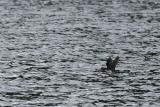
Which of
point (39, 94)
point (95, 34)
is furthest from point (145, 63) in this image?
point (95, 34)

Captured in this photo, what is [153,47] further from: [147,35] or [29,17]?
[29,17]

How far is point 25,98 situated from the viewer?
4069cm

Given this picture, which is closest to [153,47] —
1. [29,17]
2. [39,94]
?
[39,94]

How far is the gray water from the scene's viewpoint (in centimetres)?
4158

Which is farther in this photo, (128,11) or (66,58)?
(128,11)

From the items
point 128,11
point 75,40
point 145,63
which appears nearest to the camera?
point 145,63

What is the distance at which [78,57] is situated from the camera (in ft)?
190

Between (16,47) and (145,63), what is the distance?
17.3m

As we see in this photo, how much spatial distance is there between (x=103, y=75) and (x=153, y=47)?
55.3 ft

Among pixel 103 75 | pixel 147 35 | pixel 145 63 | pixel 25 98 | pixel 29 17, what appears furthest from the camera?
pixel 29 17

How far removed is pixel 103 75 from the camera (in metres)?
49.3

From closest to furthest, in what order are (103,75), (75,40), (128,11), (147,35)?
1. (103,75)
2. (75,40)
3. (147,35)
4. (128,11)

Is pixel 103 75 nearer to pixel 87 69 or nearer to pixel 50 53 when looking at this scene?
pixel 87 69

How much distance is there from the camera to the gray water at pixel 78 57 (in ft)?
136
